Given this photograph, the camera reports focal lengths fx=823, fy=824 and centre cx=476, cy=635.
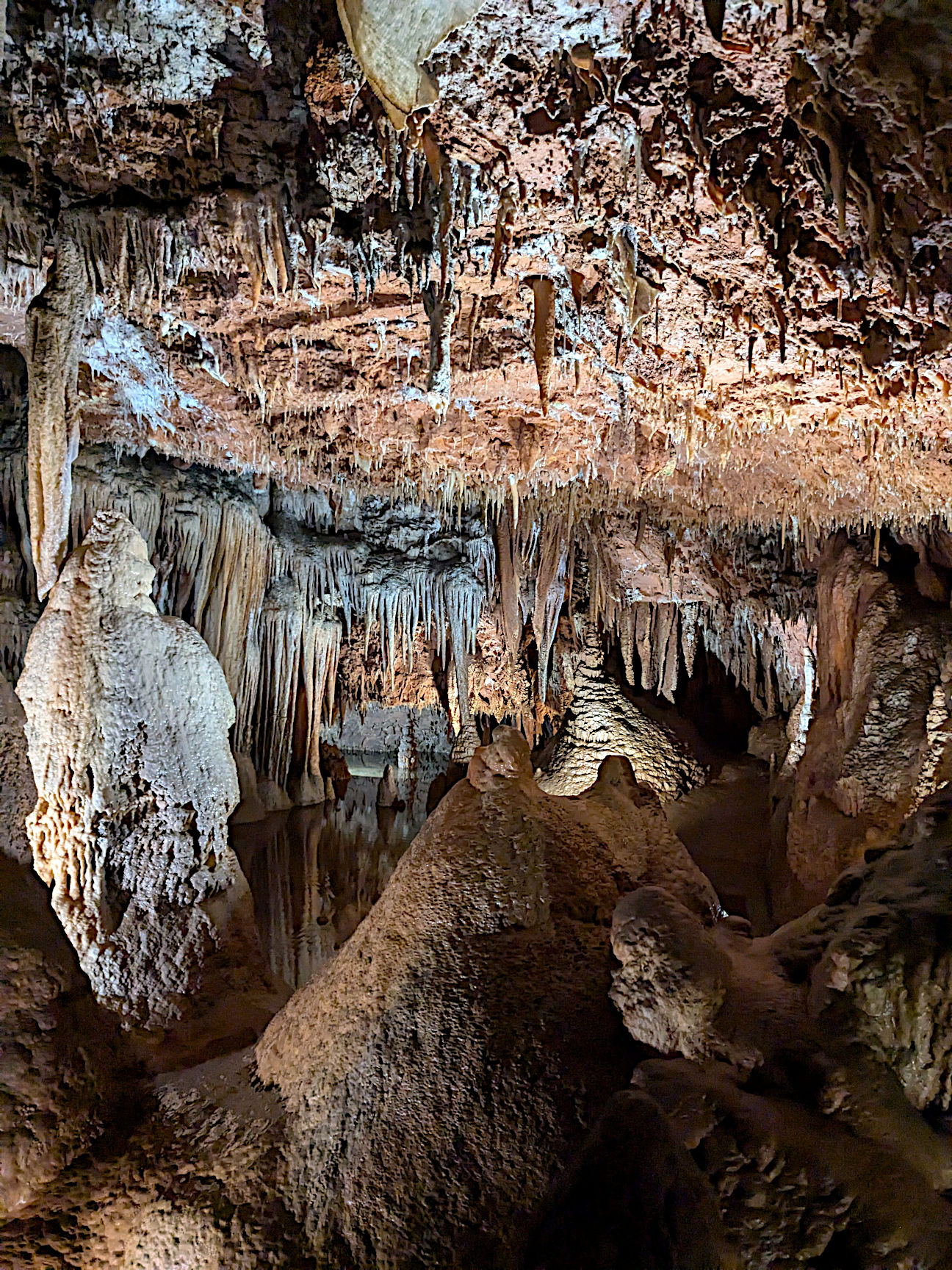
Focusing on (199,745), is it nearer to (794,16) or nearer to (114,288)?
(114,288)

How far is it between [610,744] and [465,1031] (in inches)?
327

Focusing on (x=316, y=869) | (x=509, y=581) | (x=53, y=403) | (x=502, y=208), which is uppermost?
(x=502, y=208)

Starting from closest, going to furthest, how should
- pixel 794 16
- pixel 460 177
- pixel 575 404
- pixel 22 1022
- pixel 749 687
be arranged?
pixel 794 16 → pixel 22 1022 → pixel 460 177 → pixel 575 404 → pixel 749 687

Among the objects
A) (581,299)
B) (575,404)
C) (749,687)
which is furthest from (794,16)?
(749,687)

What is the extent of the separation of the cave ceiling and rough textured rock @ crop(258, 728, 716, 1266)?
7.70 feet

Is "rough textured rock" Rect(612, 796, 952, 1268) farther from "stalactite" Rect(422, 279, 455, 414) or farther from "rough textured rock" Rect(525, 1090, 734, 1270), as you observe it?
"stalactite" Rect(422, 279, 455, 414)

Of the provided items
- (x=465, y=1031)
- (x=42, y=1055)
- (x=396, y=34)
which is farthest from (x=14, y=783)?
(x=396, y=34)

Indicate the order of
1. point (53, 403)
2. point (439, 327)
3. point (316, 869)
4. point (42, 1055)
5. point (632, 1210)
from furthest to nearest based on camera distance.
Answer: point (316, 869)
point (53, 403)
point (439, 327)
point (42, 1055)
point (632, 1210)

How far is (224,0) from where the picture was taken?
2.54 meters

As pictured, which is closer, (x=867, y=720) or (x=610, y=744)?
(x=867, y=720)

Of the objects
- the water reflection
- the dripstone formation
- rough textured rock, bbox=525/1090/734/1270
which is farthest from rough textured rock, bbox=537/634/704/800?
rough textured rock, bbox=525/1090/734/1270

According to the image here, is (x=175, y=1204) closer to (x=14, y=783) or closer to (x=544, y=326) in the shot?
(x=14, y=783)

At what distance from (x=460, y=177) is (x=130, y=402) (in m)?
3.97

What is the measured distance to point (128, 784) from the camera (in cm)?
400
